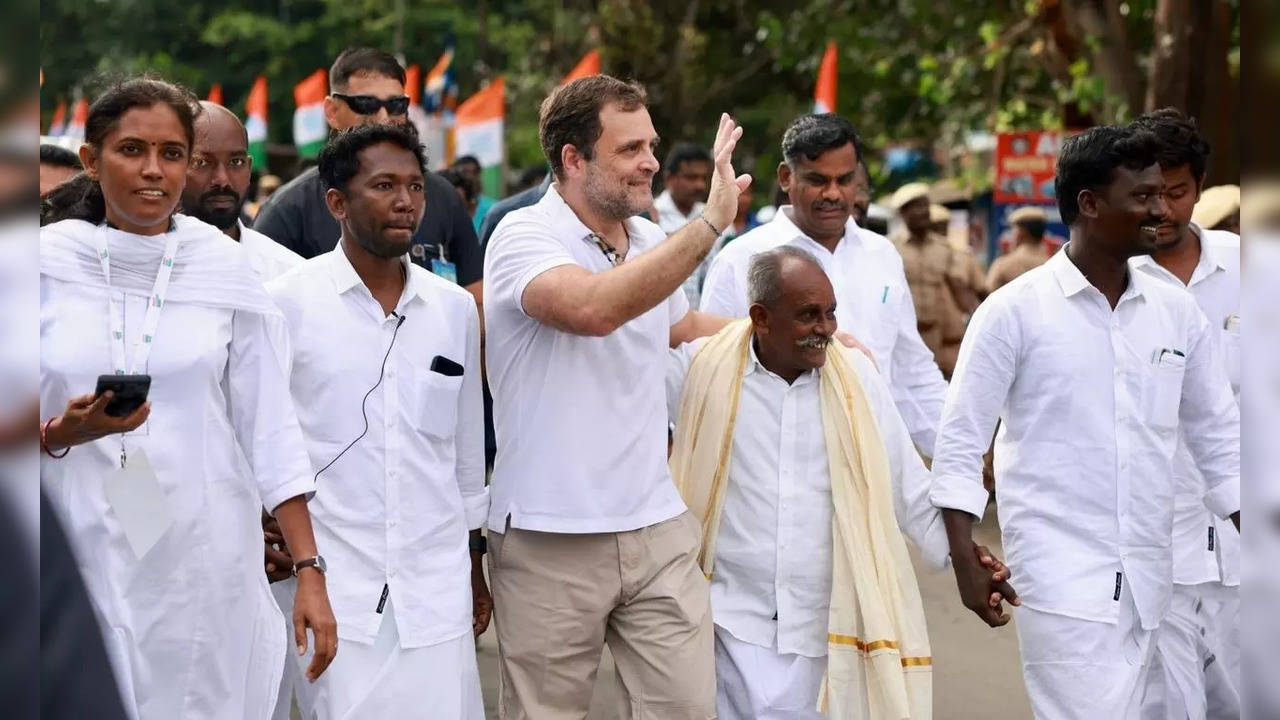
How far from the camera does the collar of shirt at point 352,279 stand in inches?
176

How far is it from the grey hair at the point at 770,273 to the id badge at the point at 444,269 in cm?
133

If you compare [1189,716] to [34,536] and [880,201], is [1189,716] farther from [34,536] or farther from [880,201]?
[880,201]

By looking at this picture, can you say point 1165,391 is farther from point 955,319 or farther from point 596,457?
point 955,319

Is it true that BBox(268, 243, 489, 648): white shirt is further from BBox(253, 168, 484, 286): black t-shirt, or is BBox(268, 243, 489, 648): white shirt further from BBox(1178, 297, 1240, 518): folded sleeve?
BBox(1178, 297, 1240, 518): folded sleeve

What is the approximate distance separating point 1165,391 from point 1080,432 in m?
0.29

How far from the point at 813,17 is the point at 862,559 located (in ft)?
49.5

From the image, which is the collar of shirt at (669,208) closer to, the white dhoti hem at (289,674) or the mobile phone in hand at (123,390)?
the white dhoti hem at (289,674)

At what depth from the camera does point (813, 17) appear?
19.0 meters

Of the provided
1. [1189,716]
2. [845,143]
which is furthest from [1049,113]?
[1189,716]

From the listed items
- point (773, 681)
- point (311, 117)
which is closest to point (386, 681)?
point (773, 681)

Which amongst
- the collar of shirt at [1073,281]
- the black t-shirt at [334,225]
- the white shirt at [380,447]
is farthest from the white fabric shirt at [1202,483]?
the black t-shirt at [334,225]

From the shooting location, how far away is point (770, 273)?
489 cm

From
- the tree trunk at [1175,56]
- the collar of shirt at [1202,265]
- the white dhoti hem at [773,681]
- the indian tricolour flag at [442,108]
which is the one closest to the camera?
the white dhoti hem at [773,681]

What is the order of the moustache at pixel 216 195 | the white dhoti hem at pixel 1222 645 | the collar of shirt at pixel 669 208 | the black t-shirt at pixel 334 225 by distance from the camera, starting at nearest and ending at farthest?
the white dhoti hem at pixel 1222 645 < the moustache at pixel 216 195 < the black t-shirt at pixel 334 225 < the collar of shirt at pixel 669 208
